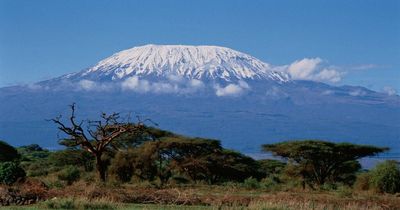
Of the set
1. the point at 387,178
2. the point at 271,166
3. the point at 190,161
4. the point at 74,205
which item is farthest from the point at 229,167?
the point at 74,205

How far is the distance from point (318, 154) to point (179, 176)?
27.3ft

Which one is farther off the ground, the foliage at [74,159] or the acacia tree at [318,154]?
the acacia tree at [318,154]

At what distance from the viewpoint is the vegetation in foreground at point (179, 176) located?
73.1 ft

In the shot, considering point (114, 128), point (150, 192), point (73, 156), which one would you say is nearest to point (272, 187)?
point (114, 128)

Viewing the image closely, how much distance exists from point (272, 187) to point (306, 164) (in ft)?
40.9

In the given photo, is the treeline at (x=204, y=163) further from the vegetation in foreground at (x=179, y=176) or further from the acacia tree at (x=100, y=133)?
the acacia tree at (x=100, y=133)

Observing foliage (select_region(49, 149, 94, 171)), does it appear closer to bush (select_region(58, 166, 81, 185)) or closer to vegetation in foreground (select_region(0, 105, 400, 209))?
vegetation in foreground (select_region(0, 105, 400, 209))

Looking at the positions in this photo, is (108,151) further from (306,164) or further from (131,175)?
(306,164)

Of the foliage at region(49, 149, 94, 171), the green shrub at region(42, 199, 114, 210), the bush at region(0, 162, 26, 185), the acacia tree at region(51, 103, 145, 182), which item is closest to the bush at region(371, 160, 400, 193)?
the acacia tree at region(51, 103, 145, 182)

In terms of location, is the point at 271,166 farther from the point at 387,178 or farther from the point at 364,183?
the point at 387,178

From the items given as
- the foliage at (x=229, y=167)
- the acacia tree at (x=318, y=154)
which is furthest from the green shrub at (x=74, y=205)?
the foliage at (x=229, y=167)

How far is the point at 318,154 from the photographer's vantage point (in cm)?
4372

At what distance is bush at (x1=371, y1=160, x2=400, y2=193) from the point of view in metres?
33.4

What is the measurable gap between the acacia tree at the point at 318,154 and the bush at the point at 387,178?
26.4 feet
